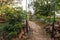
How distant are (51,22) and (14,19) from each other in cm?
124

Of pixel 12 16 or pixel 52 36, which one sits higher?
pixel 12 16

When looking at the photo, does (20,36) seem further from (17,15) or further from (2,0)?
(2,0)

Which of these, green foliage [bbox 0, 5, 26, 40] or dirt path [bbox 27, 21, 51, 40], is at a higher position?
green foliage [bbox 0, 5, 26, 40]

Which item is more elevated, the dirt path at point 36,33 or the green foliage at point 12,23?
the green foliage at point 12,23

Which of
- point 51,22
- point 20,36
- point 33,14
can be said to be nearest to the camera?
point 20,36

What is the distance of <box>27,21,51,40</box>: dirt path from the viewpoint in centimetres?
632

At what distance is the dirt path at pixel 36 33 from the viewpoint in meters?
6.32

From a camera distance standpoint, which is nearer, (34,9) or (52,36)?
(52,36)

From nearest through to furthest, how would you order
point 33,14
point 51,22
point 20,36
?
1. point 20,36
2. point 51,22
3. point 33,14

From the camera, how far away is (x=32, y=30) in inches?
260

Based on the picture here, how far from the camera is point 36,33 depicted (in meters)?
6.51

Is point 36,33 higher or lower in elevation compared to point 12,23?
lower

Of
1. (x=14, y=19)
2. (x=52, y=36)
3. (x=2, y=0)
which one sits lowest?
(x=52, y=36)

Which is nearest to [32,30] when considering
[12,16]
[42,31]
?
[42,31]
